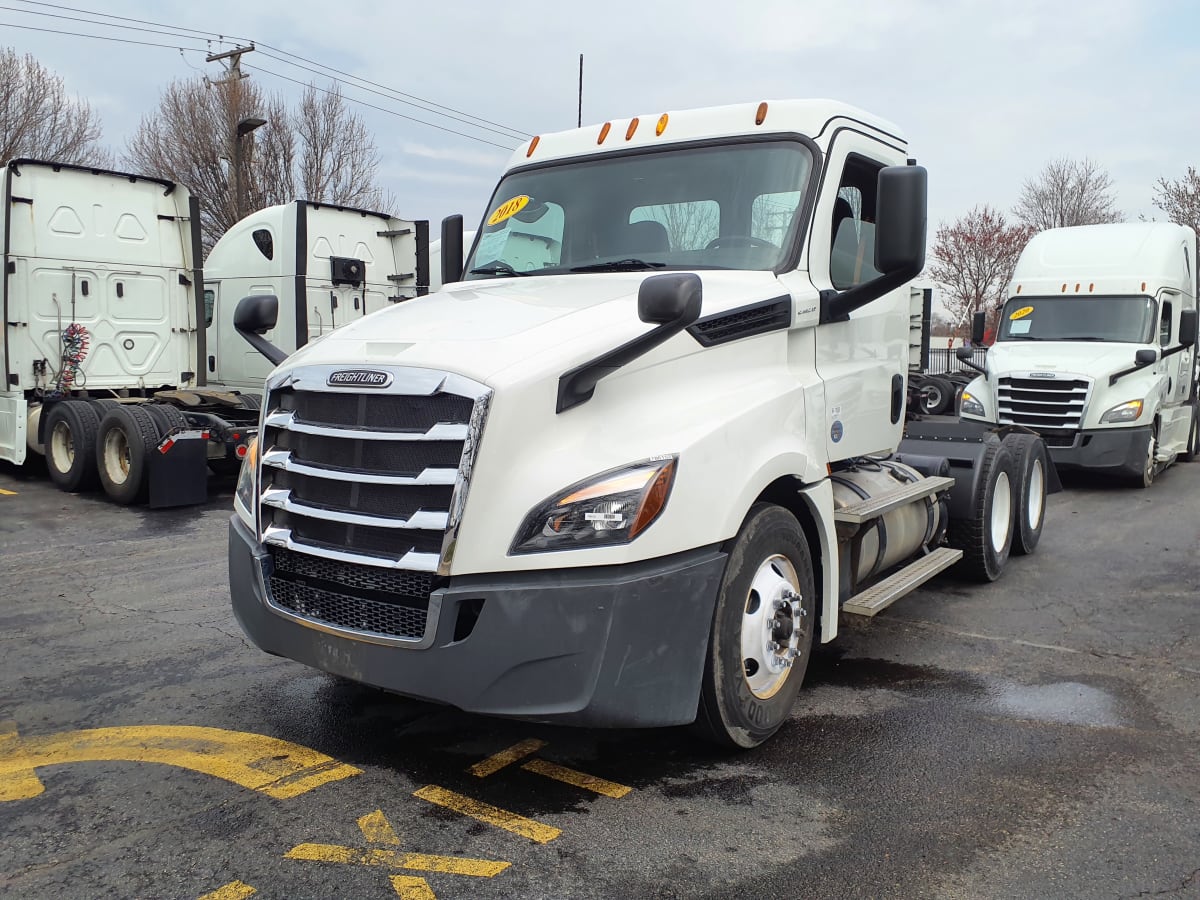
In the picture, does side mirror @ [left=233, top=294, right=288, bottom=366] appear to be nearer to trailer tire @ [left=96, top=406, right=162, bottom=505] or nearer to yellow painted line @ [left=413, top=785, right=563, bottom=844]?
yellow painted line @ [left=413, top=785, right=563, bottom=844]

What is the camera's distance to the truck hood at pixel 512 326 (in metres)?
3.54

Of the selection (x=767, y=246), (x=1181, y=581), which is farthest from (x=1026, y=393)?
(x=767, y=246)

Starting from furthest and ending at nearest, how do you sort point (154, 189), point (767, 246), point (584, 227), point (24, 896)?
point (154, 189)
point (584, 227)
point (767, 246)
point (24, 896)

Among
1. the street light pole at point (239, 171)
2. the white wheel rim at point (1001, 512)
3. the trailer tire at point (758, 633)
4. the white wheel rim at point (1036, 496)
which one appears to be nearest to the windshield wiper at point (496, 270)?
the trailer tire at point (758, 633)

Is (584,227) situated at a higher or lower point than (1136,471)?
higher

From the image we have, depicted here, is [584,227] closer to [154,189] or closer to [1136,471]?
[154,189]

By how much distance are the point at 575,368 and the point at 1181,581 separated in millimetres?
5816

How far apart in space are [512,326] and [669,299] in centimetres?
68

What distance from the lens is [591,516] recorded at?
11.0 ft

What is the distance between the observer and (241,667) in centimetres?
520

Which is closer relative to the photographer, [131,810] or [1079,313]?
[131,810]

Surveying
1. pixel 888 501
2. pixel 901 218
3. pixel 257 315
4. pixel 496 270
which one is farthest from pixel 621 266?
pixel 888 501

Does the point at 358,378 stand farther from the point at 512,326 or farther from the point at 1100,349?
the point at 1100,349

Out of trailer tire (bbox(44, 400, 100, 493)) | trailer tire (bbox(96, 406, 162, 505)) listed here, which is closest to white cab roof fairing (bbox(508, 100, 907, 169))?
trailer tire (bbox(96, 406, 162, 505))
